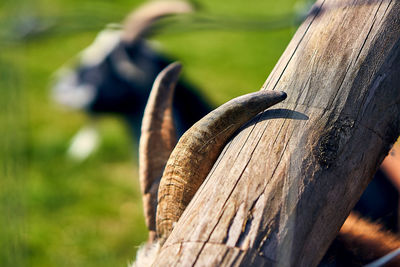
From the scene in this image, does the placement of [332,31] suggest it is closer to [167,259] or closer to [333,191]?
[333,191]

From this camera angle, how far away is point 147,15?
4.64 metres

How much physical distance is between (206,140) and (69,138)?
566cm

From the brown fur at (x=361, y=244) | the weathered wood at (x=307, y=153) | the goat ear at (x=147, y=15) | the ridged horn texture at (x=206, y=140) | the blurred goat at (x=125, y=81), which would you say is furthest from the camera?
the blurred goat at (x=125, y=81)

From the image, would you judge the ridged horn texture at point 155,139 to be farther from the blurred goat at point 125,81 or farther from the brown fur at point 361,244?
the blurred goat at point 125,81

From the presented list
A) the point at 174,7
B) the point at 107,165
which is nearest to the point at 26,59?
the point at 107,165

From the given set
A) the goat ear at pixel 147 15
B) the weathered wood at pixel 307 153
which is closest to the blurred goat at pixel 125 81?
the goat ear at pixel 147 15

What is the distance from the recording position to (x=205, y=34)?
10180 millimetres

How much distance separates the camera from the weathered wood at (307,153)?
36.6 inches

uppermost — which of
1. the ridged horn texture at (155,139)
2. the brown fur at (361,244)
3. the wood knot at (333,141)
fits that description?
the ridged horn texture at (155,139)

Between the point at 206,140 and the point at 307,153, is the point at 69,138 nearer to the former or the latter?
the point at 206,140

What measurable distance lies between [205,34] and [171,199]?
9310 millimetres

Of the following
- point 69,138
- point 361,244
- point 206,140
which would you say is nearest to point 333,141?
point 206,140

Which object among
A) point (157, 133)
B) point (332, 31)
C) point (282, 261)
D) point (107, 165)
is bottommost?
point (282, 261)

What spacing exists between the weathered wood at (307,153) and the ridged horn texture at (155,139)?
0.29 m
